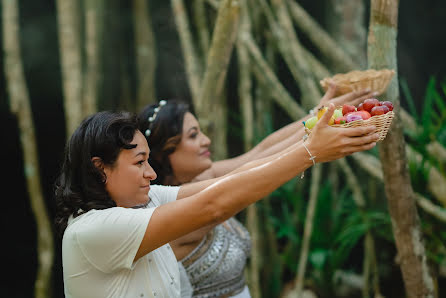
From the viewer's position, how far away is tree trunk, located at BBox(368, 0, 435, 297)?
168 cm

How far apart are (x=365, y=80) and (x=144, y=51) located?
235cm

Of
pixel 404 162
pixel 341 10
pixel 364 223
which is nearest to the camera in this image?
pixel 404 162

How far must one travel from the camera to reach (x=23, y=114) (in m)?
3.00

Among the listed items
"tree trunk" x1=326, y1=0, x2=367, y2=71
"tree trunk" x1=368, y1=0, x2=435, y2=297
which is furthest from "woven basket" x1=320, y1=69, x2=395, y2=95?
"tree trunk" x1=326, y1=0, x2=367, y2=71

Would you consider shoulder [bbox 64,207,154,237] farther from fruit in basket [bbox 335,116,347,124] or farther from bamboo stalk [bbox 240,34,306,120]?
bamboo stalk [bbox 240,34,306,120]

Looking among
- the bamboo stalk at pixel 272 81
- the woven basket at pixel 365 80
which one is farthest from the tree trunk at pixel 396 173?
the bamboo stalk at pixel 272 81

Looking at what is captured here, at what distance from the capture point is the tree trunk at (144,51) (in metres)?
3.62

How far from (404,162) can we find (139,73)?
93.7 inches

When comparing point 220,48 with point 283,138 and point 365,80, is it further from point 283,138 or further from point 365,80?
point 365,80

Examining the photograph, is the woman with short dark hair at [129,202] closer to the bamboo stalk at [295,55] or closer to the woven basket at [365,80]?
the woven basket at [365,80]

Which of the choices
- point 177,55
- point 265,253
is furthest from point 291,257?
point 177,55

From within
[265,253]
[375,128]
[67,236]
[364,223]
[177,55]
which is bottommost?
[265,253]

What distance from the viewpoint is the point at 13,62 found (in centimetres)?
298

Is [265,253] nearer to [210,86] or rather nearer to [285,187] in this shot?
[285,187]
